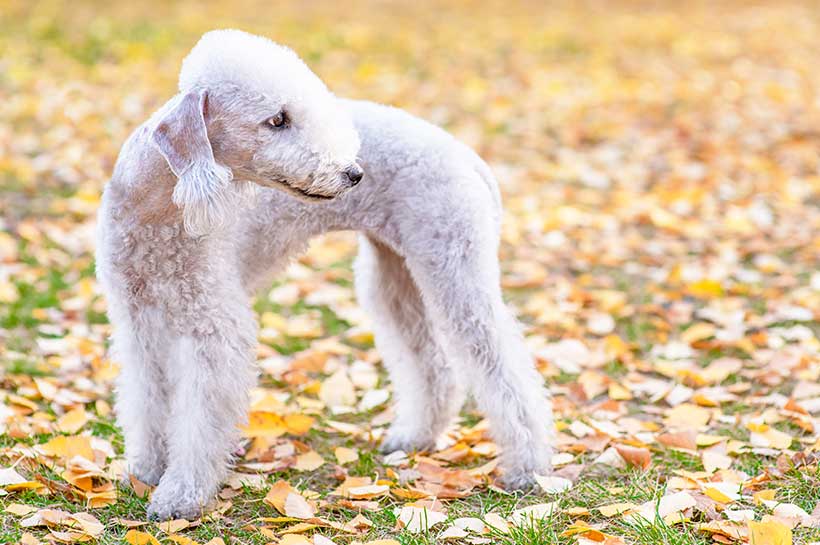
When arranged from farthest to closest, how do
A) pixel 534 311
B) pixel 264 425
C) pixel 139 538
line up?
pixel 534 311, pixel 264 425, pixel 139 538

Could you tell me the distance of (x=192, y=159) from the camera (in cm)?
271

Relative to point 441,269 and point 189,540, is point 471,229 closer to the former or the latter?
point 441,269

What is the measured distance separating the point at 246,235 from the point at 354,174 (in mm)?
590

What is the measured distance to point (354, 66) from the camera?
32.0 ft

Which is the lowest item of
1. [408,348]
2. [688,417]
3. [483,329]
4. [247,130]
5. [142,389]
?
[688,417]

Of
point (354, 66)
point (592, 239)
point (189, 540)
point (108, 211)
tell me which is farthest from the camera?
point (354, 66)

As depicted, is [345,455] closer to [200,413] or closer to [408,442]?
[408,442]

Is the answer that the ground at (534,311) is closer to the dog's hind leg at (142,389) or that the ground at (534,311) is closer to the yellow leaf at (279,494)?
the yellow leaf at (279,494)

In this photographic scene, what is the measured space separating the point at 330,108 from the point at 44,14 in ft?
31.4

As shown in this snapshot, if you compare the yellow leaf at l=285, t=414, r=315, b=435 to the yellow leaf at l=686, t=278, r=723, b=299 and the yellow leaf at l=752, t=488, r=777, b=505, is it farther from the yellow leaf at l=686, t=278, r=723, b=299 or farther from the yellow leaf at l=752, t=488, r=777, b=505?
the yellow leaf at l=686, t=278, r=723, b=299

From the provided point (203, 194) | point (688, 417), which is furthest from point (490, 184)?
point (688, 417)

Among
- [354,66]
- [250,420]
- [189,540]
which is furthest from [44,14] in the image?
[189,540]

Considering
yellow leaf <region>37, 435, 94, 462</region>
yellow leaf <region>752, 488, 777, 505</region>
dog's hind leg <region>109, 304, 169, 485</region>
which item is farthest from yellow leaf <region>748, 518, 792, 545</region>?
yellow leaf <region>37, 435, 94, 462</region>

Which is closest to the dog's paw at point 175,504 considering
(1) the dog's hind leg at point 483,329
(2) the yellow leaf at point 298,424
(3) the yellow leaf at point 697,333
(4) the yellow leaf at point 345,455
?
(4) the yellow leaf at point 345,455
